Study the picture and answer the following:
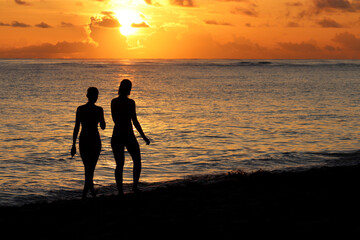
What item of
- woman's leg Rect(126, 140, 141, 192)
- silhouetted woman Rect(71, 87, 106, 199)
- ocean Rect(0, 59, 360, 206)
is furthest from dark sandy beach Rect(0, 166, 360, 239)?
ocean Rect(0, 59, 360, 206)

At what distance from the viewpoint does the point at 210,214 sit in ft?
23.3

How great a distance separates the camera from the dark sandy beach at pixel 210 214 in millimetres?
6211

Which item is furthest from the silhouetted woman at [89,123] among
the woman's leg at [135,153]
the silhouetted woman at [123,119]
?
the woman's leg at [135,153]

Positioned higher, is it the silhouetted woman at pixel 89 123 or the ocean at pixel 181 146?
the silhouetted woman at pixel 89 123

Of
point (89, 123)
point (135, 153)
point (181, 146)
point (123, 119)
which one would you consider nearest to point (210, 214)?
point (135, 153)

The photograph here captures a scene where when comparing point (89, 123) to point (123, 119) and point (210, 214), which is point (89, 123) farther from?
point (210, 214)

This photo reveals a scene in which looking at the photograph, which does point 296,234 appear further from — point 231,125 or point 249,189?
point 231,125

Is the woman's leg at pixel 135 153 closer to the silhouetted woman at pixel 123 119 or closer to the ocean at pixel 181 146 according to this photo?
the silhouetted woman at pixel 123 119

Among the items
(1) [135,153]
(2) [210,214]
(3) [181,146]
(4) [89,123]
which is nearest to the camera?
(2) [210,214]

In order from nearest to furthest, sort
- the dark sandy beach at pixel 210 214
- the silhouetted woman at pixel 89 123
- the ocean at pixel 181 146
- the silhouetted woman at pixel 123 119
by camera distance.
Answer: the dark sandy beach at pixel 210 214 → the silhouetted woman at pixel 89 123 → the silhouetted woman at pixel 123 119 → the ocean at pixel 181 146

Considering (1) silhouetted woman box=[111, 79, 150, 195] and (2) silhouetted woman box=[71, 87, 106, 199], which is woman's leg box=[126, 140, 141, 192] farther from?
(2) silhouetted woman box=[71, 87, 106, 199]

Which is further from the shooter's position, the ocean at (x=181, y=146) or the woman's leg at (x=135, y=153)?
the ocean at (x=181, y=146)

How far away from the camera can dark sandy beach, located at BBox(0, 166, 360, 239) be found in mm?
6211

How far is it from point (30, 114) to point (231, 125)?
14037mm
